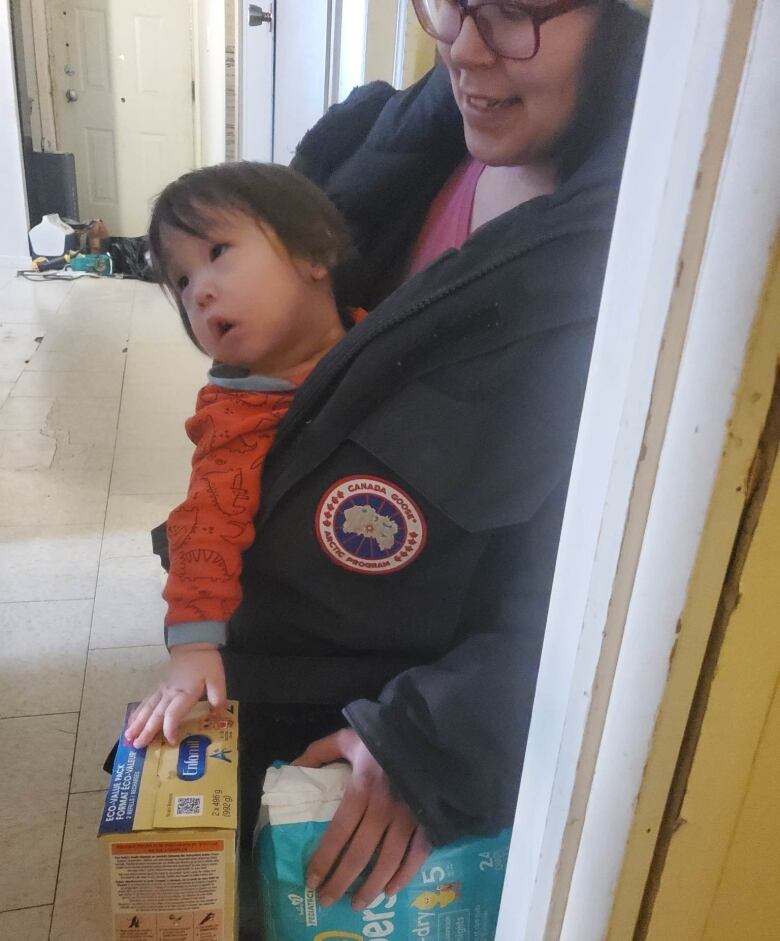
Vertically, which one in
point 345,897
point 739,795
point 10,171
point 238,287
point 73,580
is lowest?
point 73,580

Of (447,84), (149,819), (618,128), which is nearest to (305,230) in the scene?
(447,84)

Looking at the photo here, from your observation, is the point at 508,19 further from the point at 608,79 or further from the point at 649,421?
the point at 649,421

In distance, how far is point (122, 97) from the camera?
16.6 feet

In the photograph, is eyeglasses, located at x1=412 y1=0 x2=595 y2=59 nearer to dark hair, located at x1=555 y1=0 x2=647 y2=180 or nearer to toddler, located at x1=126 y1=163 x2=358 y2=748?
dark hair, located at x1=555 y1=0 x2=647 y2=180

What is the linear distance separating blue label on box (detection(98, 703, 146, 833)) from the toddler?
4cm

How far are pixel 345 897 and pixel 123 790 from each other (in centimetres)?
20

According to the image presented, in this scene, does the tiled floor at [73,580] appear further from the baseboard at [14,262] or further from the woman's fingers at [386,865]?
the baseboard at [14,262]

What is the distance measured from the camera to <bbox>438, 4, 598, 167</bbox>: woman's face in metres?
0.61

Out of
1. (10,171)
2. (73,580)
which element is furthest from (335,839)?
(10,171)

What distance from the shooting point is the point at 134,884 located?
0.59m

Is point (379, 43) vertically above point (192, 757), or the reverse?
point (379, 43)

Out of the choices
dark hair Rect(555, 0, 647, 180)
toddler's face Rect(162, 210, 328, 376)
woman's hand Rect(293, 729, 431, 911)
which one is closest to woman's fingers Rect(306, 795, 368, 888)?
woman's hand Rect(293, 729, 431, 911)

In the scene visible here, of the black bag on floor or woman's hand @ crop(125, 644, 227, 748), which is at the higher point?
woman's hand @ crop(125, 644, 227, 748)

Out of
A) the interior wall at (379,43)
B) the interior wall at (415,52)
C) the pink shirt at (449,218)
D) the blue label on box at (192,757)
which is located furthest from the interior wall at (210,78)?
the blue label on box at (192,757)
